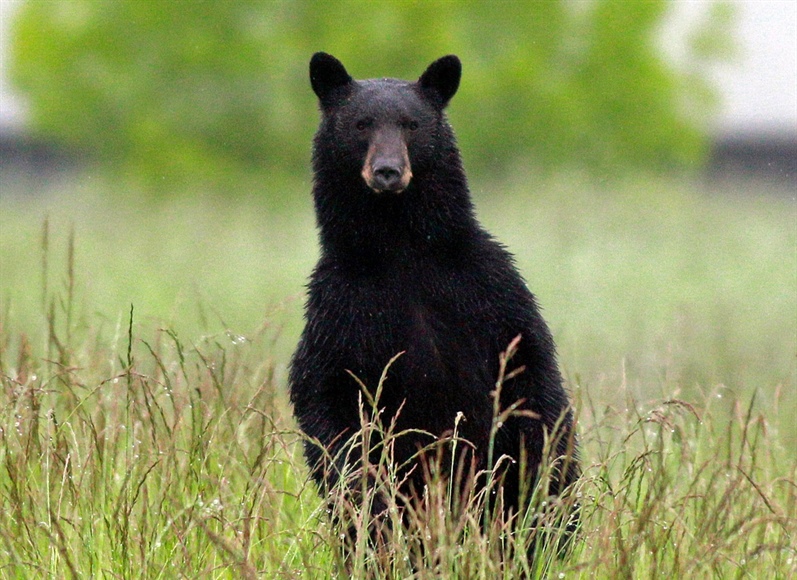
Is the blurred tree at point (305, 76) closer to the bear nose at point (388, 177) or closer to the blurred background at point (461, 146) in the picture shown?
the blurred background at point (461, 146)

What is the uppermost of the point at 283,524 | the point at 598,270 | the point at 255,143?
the point at 255,143

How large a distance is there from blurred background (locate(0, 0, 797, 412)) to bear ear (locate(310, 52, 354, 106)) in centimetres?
369

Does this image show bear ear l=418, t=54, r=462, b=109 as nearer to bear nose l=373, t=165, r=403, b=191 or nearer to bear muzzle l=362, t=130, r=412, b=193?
bear muzzle l=362, t=130, r=412, b=193

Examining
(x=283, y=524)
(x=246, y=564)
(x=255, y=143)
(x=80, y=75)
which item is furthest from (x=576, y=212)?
(x=246, y=564)

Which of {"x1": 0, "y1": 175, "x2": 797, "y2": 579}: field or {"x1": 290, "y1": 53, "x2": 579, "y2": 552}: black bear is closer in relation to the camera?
{"x1": 0, "y1": 175, "x2": 797, "y2": 579}: field

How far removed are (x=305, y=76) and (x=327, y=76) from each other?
14712mm

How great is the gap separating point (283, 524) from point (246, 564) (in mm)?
1219

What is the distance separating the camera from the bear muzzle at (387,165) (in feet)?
13.8

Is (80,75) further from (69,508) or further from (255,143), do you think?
(69,508)

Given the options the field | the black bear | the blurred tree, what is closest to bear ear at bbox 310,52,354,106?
the black bear

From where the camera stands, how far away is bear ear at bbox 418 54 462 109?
186 inches

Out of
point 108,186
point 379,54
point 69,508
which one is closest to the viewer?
point 69,508

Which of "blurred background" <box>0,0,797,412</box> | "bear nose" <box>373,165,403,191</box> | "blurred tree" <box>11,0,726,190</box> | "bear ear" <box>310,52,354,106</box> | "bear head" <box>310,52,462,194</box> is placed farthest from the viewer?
"blurred tree" <box>11,0,726,190</box>

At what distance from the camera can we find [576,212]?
47.4ft
